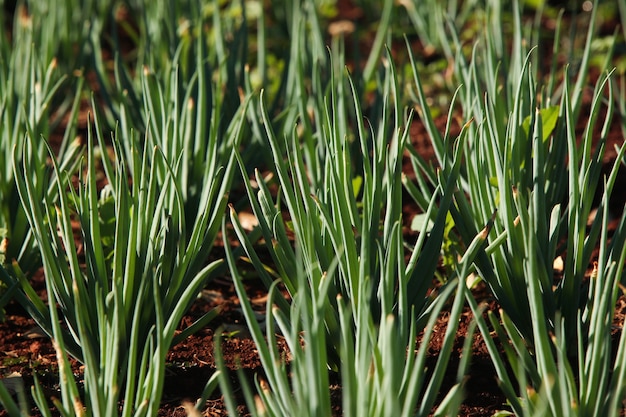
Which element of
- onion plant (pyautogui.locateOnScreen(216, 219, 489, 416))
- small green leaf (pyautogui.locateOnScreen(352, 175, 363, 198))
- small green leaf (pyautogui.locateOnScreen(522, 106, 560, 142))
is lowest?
small green leaf (pyautogui.locateOnScreen(352, 175, 363, 198))

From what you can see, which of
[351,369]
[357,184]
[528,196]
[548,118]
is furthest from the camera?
[357,184]

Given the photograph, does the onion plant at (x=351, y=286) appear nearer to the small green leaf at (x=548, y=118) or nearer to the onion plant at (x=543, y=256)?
the onion plant at (x=543, y=256)

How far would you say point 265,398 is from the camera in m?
1.07

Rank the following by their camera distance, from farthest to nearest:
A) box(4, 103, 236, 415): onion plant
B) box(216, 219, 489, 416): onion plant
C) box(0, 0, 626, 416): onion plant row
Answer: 1. box(4, 103, 236, 415): onion plant
2. box(0, 0, 626, 416): onion plant row
3. box(216, 219, 489, 416): onion plant

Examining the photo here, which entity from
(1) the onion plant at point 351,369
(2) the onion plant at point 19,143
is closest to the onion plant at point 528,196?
(1) the onion plant at point 351,369

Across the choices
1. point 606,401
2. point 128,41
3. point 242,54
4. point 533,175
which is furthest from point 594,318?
point 128,41

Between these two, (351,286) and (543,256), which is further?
(543,256)

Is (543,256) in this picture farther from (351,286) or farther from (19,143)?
(19,143)

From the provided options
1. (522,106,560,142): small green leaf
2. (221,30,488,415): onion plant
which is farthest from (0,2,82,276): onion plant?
(522,106,560,142): small green leaf

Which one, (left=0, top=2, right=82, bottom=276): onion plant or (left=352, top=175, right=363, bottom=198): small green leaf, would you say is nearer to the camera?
(left=0, top=2, right=82, bottom=276): onion plant

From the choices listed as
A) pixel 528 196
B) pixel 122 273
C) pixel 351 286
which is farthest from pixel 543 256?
pixel 122 273

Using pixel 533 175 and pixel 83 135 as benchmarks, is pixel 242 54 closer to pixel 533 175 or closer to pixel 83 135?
pixel 83 135

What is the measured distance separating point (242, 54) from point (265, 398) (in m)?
1.47

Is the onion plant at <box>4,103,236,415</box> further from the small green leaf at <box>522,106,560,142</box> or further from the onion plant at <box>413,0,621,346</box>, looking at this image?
A: the small green leaf at <box>522,106,560,142</box>
